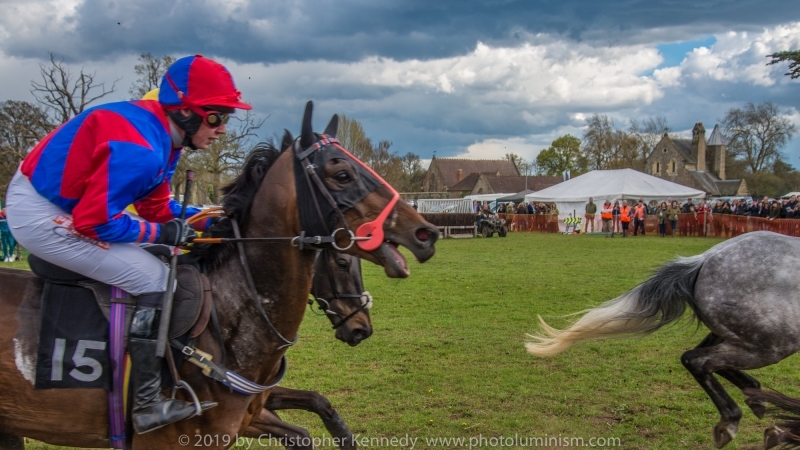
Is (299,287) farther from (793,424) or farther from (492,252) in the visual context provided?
(492,252)

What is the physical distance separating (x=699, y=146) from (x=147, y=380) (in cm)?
9440

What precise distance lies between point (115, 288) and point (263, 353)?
0.79m

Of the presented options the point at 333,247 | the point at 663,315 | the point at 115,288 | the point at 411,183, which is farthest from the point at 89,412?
the point at 411,183

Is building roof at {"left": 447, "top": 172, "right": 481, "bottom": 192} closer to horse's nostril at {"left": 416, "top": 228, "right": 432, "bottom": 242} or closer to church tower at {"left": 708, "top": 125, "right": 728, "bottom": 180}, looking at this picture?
church tower at {"left": 708, "top": 125, "right": 728, "bottom": 180}

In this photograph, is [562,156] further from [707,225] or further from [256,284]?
[256,284]

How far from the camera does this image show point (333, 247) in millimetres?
2914

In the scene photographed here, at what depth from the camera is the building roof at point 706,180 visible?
254ft

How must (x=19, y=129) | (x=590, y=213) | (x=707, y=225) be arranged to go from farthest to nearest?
(x=590, y=213)
(x=707, y=225)
(x=19, y=129)

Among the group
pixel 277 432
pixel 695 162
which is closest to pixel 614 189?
pixel 277 432

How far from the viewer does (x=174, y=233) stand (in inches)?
115

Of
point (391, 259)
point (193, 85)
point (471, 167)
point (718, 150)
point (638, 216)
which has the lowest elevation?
point (638, 216)

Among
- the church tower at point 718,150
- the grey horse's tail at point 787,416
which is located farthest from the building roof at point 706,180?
the grey horse's tail at point 787,416

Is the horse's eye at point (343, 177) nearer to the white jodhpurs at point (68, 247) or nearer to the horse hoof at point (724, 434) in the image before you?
the white jodhpurs at point (68, 247)

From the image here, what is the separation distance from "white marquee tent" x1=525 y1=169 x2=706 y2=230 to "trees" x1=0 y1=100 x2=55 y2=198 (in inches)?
1031
